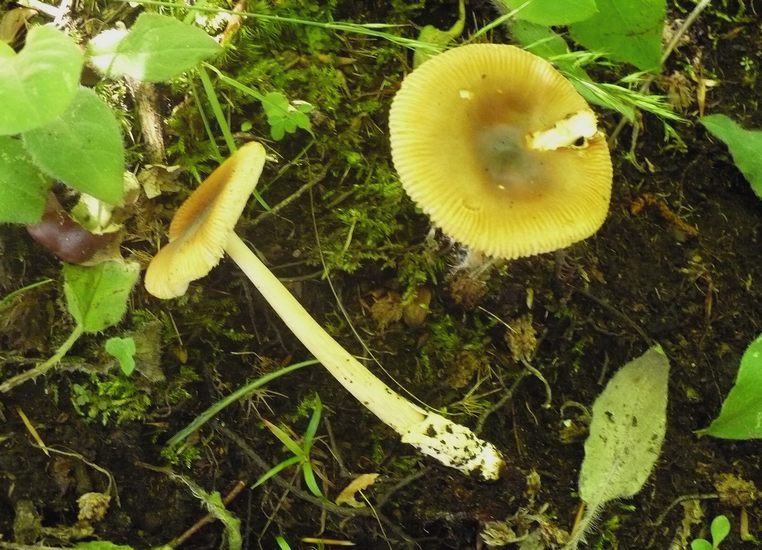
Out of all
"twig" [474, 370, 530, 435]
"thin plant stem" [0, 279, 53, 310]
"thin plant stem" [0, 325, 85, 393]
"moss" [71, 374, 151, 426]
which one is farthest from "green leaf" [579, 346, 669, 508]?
"thin plant stem" [0, 279, 53, 310]

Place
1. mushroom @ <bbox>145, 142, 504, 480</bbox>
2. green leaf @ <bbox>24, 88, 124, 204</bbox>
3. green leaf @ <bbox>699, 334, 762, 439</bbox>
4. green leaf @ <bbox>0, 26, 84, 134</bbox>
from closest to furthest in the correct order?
green leaf @ <bbox>0, 26, 84, 134</bbox> < green leaf @ <bbox>24, 88, 124, 204</bbox> < mushroom @ <bbox>145, 142, 504, 480</bbox> < green leaf @ <bbox>699, 334, 762, 439</bbox>

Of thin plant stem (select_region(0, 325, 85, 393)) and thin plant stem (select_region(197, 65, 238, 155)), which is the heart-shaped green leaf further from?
thin plant stem (select_region(0, 325, 85, 393))

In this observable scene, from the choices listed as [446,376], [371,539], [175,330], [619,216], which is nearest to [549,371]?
[446,376]

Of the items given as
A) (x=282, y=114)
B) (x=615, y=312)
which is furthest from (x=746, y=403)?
(x=282, y=114)

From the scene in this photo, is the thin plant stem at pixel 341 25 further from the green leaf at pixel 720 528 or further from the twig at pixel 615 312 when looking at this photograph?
the green leaf at pixel 720 528

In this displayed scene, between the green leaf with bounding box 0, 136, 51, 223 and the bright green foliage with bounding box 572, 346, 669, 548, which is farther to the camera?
the bright green foliage with bounding box 572, 346, 669, 548

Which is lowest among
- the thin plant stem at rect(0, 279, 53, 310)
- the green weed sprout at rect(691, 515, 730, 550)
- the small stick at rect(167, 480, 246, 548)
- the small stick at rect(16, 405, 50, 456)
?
the green weed sprout at rect(691, 515, 730, 550)

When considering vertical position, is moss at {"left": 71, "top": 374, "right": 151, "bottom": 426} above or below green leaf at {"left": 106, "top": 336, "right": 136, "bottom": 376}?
below

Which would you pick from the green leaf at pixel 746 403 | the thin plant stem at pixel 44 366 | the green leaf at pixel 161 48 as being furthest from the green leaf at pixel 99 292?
the green leaf at pixel 746 403
